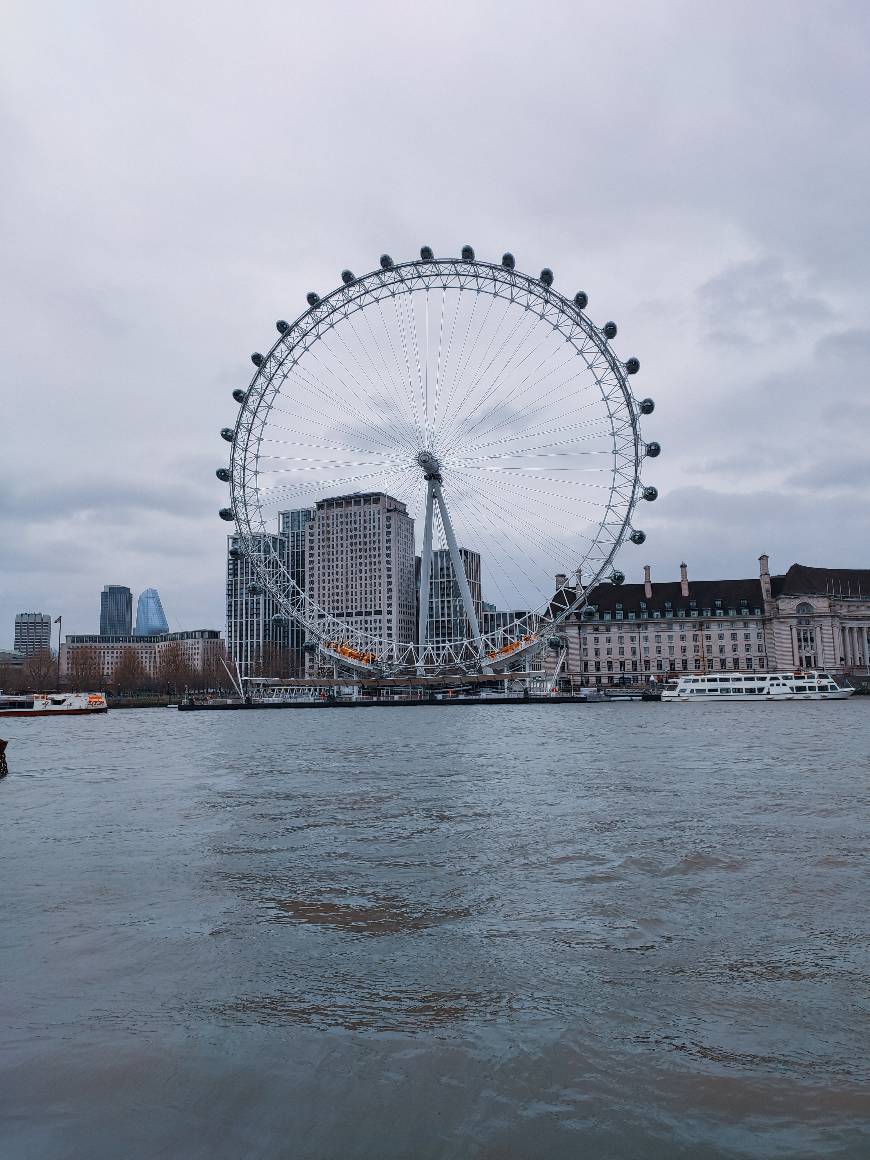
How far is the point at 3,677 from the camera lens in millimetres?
A: 161000

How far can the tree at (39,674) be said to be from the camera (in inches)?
5891

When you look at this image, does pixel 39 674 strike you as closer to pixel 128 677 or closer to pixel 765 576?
pixel 128 677

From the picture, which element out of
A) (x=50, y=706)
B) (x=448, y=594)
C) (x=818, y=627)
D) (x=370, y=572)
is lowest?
(x=50, y=706)

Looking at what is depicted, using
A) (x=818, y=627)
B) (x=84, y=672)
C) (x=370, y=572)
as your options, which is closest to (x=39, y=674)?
(x=84, y=672)

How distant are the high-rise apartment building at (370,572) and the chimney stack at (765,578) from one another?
200 feet

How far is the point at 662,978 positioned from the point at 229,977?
384 cm

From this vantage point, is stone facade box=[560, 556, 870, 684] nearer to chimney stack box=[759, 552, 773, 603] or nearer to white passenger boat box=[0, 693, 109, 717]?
chimney stack box=[759, 552, 773, 603]

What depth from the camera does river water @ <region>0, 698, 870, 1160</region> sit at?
575 cm

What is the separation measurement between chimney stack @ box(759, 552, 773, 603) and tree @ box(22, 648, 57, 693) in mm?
110970

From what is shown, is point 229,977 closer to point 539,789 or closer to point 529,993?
point 529,993

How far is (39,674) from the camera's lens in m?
151

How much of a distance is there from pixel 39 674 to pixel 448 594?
2610 inches

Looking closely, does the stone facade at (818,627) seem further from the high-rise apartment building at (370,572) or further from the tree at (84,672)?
the tree at (84,672)

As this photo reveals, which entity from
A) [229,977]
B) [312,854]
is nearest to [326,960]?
[229,977]
